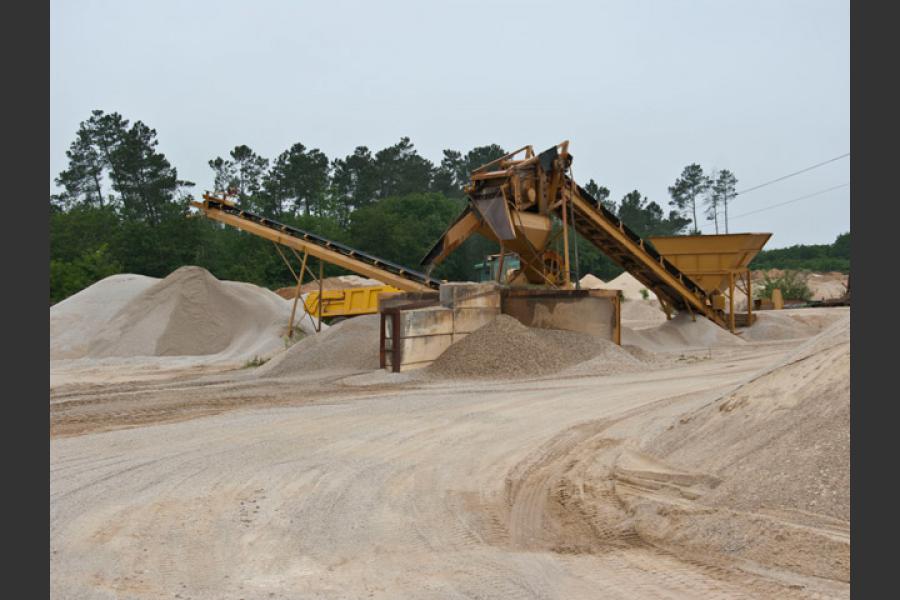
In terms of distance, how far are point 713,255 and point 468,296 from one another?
32.6 feet

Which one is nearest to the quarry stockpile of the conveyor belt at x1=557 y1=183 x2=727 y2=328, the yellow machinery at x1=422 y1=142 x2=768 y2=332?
the yellow machinery at x1=422 y1=142 x2=768 y2=332

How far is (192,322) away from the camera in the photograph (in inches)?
1002

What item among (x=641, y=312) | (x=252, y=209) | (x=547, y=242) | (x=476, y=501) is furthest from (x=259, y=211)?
(x=476, y=501)

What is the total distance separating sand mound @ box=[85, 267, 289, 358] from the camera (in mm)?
24266

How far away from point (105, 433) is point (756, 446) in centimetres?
772

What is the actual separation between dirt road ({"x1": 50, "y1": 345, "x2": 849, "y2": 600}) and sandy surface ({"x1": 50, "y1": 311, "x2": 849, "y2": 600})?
2 cm

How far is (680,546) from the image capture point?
16.3 feet

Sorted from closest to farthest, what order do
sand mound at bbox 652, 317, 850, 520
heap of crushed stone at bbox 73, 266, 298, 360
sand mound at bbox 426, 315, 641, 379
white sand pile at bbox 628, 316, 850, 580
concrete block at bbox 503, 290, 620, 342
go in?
white sand pile at bbox 628, 316, 850, 580 < sand mound at bbox 652, 317, 850, 520 < sand mound at bbox 426, 315, 641, 379 < concrete block at bbox 503, 290, 620, 342 < heap of crushed stone at bbox 73, 266, 298, 360

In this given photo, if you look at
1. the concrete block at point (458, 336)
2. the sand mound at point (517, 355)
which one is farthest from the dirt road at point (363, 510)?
the concrete block at point (458, 336)

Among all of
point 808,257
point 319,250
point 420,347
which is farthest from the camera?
point 808,257

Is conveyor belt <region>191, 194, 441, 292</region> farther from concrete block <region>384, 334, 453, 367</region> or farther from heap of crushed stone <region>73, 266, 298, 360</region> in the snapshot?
concrete block <region>384, 334, 453, 367</region>

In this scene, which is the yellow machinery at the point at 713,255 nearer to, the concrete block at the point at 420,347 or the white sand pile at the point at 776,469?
the concrete block at the point at 420,347

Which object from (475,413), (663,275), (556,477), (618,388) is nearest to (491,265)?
(663,275)

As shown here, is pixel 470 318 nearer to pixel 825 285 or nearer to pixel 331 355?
pixel 331 355
